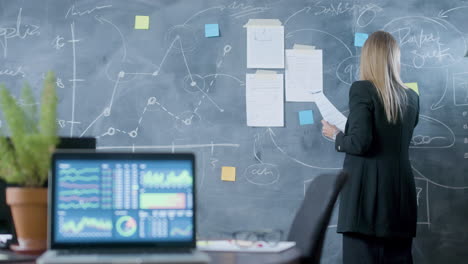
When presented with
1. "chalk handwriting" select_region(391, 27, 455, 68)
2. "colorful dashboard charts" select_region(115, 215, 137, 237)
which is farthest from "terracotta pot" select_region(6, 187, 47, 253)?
"chalk handwriting" select_region(391, 27, 455, 68)

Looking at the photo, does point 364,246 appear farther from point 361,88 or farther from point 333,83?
point 333,83

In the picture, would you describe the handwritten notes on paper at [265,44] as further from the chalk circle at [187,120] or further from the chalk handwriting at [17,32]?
the chalk handwriting at [17,32]

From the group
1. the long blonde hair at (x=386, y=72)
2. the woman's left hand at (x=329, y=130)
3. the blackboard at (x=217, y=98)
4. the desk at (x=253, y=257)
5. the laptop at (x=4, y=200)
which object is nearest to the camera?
the desk at (x=253, y=257)

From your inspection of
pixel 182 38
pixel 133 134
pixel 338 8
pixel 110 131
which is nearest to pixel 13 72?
pixel 110 131

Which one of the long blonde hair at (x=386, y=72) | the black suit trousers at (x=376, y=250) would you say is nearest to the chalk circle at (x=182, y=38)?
the long blonde hair at (x=386, y=72)

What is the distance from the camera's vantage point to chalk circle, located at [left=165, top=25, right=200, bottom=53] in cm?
396

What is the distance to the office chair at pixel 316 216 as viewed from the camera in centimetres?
192

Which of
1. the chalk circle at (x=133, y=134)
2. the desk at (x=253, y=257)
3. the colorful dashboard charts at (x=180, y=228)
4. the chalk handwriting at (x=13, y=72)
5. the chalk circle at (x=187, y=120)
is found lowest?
the desk at (x=253, y=257)

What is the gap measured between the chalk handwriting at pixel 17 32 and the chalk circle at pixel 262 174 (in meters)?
1.51

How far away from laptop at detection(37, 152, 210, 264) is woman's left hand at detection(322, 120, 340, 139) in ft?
6.99

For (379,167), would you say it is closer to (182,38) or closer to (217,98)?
(217,98)

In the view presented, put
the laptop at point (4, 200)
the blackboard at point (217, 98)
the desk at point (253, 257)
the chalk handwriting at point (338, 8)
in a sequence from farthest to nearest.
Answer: the chalk handwriting at point (338, 8)
the blackboard at point (217, 98)
the laptop at point (4, 200)
the desk at point (253, 257)

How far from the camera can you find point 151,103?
3.93m

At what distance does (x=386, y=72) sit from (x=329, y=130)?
0.72m
